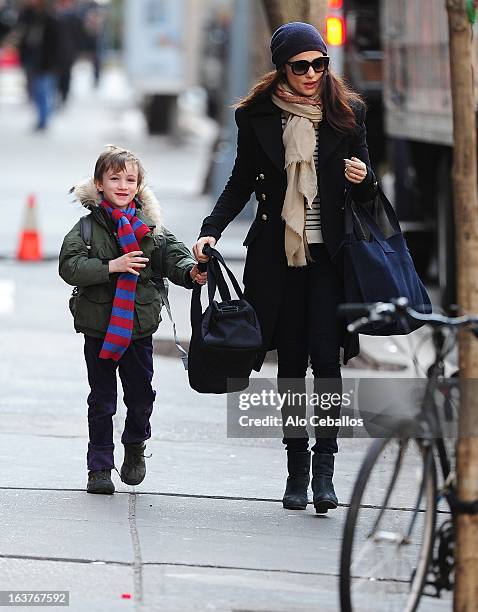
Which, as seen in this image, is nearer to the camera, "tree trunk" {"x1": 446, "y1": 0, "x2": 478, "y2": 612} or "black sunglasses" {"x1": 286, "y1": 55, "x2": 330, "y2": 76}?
"tree trunk" {"x1": 446, "y1": 0, "x2": 478, "y2": 612}

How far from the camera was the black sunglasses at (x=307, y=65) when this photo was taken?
586cm

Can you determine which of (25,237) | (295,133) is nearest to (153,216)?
(295,133)

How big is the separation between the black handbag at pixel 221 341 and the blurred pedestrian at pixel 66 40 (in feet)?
76.2

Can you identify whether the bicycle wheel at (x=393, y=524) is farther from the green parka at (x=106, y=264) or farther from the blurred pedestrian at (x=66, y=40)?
the blurred pedestrian at (x=66, y=40)

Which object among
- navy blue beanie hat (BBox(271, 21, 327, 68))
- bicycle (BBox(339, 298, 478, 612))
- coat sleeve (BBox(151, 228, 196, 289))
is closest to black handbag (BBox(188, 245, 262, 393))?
coat sleeve (BBox(151, 228, 196, 289))

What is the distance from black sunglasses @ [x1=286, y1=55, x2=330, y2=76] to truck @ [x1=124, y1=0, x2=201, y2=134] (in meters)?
21.9

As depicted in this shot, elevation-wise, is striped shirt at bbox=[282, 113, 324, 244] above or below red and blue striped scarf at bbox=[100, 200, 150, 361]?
above

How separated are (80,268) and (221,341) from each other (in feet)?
2.07

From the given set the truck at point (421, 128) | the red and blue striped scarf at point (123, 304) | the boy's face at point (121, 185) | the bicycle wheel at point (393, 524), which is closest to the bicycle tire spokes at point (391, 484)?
the bicycle wheel at point (393, 524)

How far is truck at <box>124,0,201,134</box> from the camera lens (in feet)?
90.2

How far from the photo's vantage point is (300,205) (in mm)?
5953

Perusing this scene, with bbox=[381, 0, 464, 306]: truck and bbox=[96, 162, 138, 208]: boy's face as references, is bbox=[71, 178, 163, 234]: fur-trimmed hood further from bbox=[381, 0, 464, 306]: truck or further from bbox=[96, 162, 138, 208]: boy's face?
bbox=[381, 0, 464, 306]: truck

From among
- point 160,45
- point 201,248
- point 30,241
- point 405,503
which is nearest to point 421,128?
point 30,241

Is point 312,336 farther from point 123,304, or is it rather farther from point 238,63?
point 238,63
